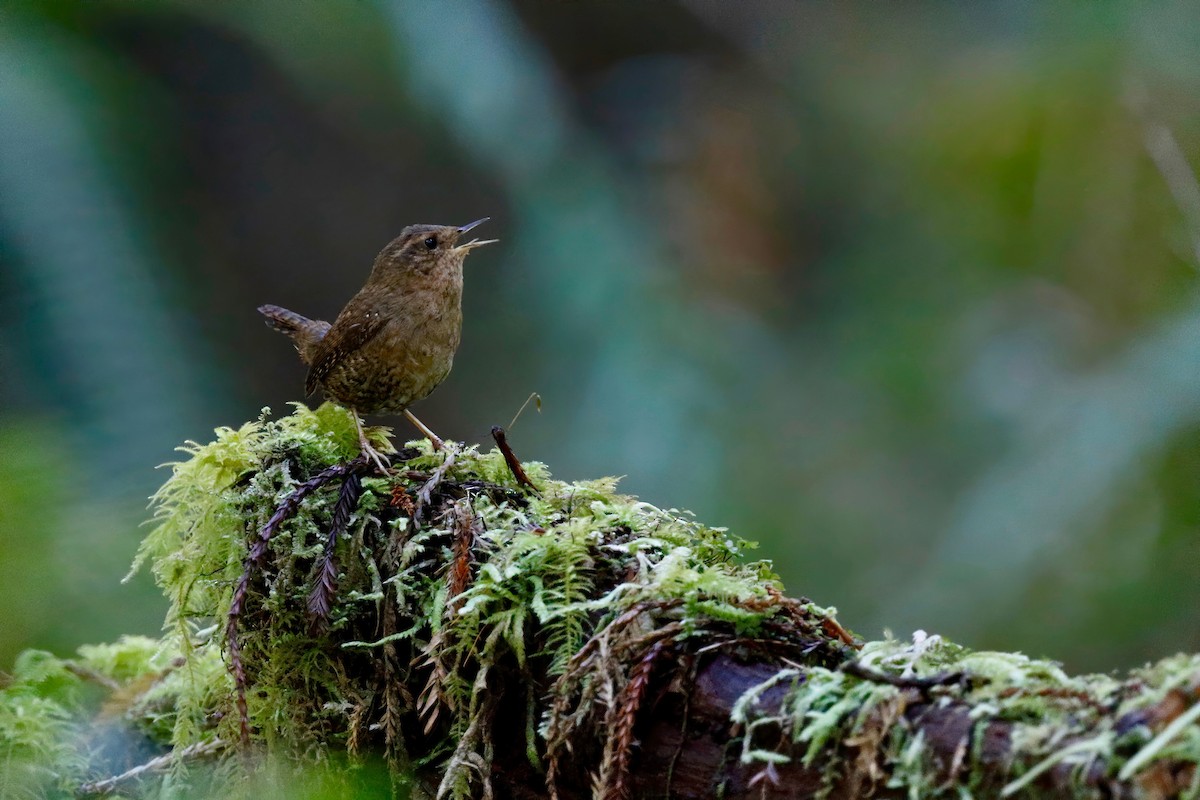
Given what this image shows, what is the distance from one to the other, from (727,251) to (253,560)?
5241mm

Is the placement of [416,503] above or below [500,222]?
below

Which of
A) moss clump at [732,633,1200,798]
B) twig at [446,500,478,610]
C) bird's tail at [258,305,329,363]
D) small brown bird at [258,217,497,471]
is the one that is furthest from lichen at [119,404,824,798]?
bird's tail at [258,305,329,363]

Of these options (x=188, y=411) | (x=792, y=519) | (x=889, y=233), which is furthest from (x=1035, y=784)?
(x=889, y=233)

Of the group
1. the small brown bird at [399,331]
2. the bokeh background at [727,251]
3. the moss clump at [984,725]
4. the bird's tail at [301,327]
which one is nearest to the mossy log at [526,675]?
the moss clump at [984,725]

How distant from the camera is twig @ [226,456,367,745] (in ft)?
4.91

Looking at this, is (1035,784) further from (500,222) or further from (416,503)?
(500,222)

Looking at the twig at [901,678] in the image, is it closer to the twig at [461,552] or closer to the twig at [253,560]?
the twig at [461,552]

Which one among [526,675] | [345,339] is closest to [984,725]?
[526,675]

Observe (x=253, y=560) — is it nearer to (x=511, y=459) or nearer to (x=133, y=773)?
(x=511, y=459)

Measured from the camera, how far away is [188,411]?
3846mm

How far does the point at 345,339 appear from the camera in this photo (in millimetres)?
2734

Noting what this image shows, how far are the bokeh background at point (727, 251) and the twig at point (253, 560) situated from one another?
1475 mm

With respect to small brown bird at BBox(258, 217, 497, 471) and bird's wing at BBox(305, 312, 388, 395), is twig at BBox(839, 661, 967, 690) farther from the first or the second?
bird's wing at BBox(305, 312, 388, 395)

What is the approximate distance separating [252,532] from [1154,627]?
3.92m
